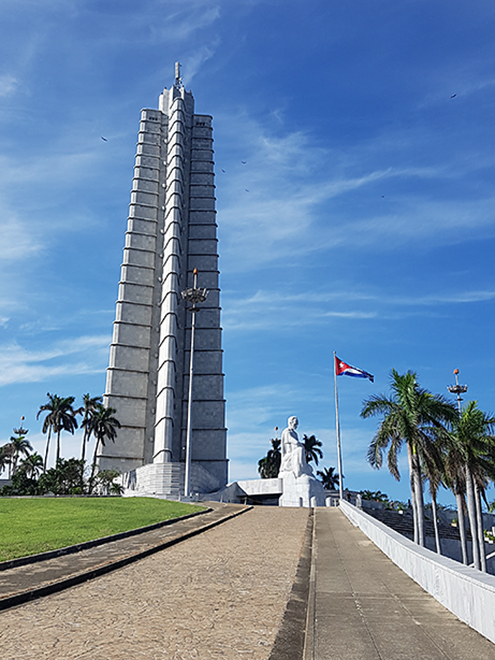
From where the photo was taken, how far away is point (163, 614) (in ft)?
21.7

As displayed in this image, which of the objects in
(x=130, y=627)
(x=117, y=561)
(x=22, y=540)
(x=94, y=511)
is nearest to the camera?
(x=130, y=627)

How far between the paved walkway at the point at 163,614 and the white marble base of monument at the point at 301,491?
3132cm

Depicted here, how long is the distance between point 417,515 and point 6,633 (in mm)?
19980

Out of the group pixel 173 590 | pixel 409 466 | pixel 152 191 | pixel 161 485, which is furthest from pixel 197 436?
pixel 173 590

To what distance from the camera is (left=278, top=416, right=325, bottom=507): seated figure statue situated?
42031mm

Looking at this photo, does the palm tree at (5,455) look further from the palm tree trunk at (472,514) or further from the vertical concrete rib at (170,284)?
the palm tree trunk at (472,514)

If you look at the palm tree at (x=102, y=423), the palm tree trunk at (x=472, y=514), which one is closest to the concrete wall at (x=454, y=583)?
the palm tree trunk at (x=472, y=514)

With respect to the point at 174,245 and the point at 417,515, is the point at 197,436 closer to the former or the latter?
the point at 174,245

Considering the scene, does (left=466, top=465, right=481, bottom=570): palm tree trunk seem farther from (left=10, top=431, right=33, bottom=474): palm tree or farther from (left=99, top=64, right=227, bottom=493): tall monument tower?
(left=10, top=431, right=33, bottom=474): palm tree

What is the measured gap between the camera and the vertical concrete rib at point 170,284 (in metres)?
53.2

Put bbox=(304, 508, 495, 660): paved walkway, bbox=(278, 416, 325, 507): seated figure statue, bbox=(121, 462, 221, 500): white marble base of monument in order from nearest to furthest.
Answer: bbox=(304, 508, 495, 660): paved walkway < bbox=(278, 416, 325, 507): seated figure statue < bbox=(121, 462, 221, 500): white marble base of monument

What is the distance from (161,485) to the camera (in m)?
45.0

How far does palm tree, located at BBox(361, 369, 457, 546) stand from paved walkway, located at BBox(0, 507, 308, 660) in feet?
41.5

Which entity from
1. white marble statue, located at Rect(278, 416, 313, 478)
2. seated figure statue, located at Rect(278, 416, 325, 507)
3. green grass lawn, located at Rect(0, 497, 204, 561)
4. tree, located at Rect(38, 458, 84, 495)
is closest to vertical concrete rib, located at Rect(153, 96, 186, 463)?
tree, located at Rect(38, 458, 84, 495)
